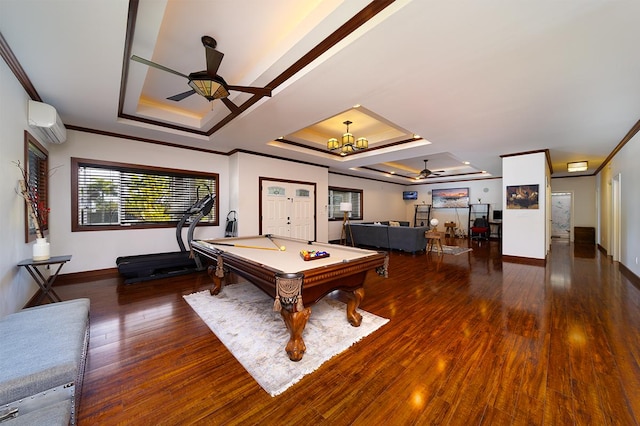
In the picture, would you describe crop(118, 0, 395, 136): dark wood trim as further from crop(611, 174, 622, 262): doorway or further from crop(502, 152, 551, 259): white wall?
crop(611, 174, 622, 262): doorway

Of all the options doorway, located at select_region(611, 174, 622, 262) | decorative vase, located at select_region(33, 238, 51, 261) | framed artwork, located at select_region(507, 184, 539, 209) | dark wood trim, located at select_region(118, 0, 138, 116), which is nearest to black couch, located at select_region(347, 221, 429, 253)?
framed artwork, located at select_region(507, 184, 539, 209)

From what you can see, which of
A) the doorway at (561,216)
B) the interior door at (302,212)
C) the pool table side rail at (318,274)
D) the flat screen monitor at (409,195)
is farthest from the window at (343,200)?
the doorway at (561,216)

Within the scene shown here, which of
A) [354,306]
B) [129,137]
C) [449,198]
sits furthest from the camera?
[449,198]

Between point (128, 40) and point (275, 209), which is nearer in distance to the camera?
point (128, 40)

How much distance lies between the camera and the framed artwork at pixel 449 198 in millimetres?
11594

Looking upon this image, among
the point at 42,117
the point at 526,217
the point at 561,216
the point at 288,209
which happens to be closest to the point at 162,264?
the point at 42,117

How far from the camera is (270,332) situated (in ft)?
8.25

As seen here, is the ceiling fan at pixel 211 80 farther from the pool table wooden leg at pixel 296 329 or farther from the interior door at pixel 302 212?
the interior door at pixel 302 212

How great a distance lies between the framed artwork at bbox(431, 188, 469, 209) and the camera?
1159cm

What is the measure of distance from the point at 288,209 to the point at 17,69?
5.10m

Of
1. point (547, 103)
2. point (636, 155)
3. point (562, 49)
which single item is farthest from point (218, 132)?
point (636, 155)

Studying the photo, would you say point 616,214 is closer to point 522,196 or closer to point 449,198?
point 522,196

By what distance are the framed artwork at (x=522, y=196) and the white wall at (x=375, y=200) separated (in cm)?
493

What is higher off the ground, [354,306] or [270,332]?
[354,306]
